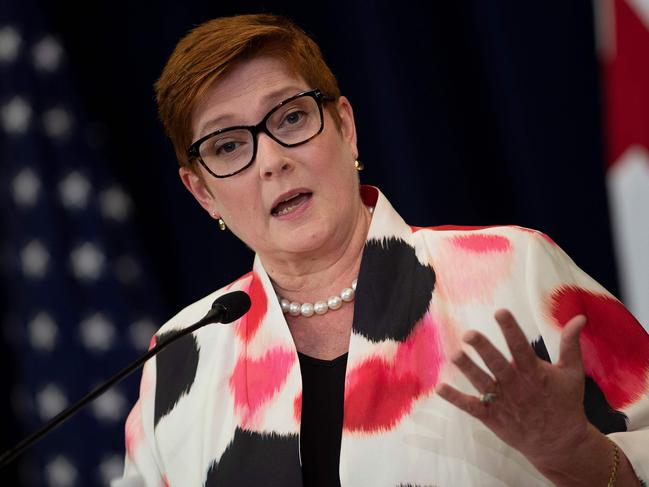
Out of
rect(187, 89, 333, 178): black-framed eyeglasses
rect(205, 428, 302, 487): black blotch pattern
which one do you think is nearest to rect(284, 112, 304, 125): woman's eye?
rect(187, 89, 333, 178): black-framed eyeglasses

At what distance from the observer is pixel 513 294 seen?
1486 millimetres

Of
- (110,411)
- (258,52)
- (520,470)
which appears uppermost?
(258,52)

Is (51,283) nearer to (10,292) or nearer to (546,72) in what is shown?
(10,292)

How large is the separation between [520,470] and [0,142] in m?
2.05

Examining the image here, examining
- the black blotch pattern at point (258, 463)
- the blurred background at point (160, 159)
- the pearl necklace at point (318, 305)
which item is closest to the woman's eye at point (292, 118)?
the pearl necklace at point (318, 305)

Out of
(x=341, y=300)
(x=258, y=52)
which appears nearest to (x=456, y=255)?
(x=341, y=300)

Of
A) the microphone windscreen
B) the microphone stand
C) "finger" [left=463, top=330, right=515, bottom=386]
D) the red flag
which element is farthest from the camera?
the red flag

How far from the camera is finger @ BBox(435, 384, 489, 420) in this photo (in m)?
1.17

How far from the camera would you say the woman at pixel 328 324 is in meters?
1.42

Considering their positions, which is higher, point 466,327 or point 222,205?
point 222,205

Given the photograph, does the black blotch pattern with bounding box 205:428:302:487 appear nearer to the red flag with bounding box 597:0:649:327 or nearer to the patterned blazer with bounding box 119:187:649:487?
the patterned blazer with bounding box 119:187:649:487

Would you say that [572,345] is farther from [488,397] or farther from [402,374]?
[402,374]

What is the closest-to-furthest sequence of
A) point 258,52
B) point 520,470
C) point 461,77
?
point 520,470 → point 258,52 → point 461,77

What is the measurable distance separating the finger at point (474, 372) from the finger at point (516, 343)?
0.04 metres
